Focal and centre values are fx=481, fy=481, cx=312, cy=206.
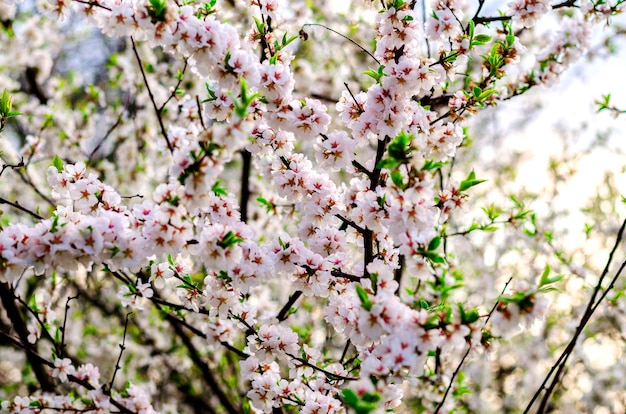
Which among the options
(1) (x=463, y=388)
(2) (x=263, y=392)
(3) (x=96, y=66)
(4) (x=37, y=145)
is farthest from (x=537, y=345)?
(3) (x=96, y=66)

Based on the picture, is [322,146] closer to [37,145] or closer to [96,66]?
[37,145]

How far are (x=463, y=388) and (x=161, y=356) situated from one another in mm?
3637

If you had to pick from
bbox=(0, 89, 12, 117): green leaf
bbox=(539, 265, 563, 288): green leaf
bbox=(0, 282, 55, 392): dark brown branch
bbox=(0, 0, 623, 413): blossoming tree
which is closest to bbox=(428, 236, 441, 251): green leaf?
bbox=(0, 0, 623, 413): blossoming tree

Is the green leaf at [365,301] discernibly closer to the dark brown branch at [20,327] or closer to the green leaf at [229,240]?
the green leaf at [229,240]

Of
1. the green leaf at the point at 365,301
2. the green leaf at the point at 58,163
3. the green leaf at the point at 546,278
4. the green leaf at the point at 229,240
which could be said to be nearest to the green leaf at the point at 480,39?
the green leaf at the point at 546,278

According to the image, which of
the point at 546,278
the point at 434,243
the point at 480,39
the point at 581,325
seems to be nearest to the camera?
the point at 546,278

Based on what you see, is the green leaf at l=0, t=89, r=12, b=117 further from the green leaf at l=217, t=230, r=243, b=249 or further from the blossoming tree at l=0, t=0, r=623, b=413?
the green leaf at l=217, t=230, r=243, b=249

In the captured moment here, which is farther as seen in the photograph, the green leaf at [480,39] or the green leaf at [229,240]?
the green leaf at [480,39]

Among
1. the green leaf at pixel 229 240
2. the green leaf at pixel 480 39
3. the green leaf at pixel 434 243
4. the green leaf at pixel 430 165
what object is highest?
the green leaf at pixel 480 39

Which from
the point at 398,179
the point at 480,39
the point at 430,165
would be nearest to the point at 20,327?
the point at 398,179

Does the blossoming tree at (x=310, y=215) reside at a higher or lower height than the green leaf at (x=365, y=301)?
higher

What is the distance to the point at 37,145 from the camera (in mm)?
4375

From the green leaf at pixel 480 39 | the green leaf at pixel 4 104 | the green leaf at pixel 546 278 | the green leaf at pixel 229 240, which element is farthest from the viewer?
the green leaf at pixel 4 104

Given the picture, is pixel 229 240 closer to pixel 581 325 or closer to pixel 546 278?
pixel 546 278
